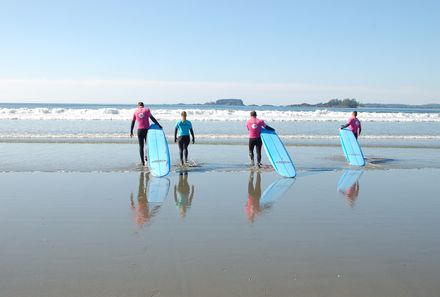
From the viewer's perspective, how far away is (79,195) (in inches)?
279

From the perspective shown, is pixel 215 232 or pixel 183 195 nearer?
pixel 215 232

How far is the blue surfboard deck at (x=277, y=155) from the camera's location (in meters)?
9.82

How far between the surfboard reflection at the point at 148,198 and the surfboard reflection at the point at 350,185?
3104 millimetres

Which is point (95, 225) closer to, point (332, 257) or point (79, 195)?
point (79, 195)

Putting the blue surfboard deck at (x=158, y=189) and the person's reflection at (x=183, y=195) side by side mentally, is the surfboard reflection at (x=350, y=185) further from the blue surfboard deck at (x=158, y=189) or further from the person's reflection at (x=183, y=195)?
the blue surfboard deck at (x=158, y=189)

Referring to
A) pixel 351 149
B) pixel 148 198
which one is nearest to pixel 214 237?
pixel 148 198

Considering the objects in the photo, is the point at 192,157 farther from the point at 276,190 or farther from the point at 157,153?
the point at 276,190

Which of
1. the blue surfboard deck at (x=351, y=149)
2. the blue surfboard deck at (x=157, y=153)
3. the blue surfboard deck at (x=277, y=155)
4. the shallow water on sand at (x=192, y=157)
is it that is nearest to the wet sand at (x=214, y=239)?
the blue surfboard deck at (x=157, y=153)

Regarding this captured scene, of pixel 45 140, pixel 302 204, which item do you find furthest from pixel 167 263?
pixel 45 140

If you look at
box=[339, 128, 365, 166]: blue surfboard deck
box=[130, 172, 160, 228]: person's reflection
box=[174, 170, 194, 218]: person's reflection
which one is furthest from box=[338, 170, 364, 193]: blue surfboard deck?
box=[130, 172, 160, 228]: person's reflection

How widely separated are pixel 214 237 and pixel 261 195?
270 cm

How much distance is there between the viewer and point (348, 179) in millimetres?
9414

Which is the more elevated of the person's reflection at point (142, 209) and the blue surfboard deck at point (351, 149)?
the blue surfboard deck at point (351, 149)

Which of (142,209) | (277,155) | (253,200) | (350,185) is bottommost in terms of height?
(142,209)
